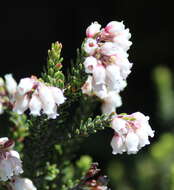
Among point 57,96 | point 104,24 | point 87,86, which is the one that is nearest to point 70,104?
point 87,86

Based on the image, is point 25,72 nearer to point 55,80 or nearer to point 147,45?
Result: point 147,45

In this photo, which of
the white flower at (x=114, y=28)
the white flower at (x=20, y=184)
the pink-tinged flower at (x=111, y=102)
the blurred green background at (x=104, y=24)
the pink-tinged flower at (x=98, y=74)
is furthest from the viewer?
the blurred green background at (x=104, y=24)

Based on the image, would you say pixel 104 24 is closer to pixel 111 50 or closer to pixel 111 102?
pixel 111 102

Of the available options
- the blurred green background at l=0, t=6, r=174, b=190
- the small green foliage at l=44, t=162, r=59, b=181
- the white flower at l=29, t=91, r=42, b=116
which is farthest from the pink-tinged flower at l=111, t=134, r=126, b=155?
the blurred green background at l=0, t=6, r=174, b=190

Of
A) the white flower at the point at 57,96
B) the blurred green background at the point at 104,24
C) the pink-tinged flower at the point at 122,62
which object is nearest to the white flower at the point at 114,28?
the pink-tinged flower at the point at 122,62

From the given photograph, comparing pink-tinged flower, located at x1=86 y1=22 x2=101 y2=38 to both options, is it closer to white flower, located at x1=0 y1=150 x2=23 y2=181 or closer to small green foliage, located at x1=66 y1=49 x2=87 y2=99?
small green foliage, located at x1=66 y1=49 x2=87 y2=99

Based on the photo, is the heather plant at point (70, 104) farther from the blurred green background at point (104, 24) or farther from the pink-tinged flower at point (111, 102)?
the blurred green background at point (104, 24)
